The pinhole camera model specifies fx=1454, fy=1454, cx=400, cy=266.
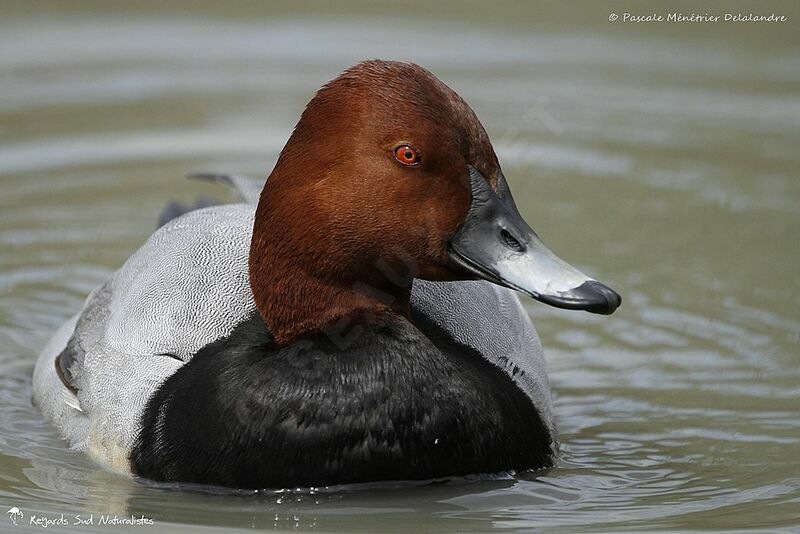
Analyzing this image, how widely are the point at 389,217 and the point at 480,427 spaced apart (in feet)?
2.49

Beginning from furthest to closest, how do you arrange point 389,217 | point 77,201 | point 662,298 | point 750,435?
point 77,201
point 662,298
point 750,435
point 389,217

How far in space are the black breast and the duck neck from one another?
0.20 feet

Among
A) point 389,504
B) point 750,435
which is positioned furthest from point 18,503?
point 750,435

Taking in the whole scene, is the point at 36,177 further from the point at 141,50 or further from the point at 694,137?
the point at 694,137

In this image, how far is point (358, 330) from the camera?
15.4ft

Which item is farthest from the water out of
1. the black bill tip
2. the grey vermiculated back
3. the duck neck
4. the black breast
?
the black bill tip

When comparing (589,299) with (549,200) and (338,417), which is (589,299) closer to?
(338,417)

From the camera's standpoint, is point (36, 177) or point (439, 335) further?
point (36, 177)

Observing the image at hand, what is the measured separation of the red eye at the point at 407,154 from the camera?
14.5ft

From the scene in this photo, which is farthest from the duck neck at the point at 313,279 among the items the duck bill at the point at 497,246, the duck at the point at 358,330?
the duck bill at the point at 497,246

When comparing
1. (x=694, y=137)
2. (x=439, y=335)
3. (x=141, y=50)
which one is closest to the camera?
(x=439, y=335)

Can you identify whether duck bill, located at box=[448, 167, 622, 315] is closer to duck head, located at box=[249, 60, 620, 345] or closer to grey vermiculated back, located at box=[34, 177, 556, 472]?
duck head, located at box=[249, 60, 620, 345]

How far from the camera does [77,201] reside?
813cm

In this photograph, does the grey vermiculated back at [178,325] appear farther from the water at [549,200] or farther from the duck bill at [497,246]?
the duck bill at [497,246]
